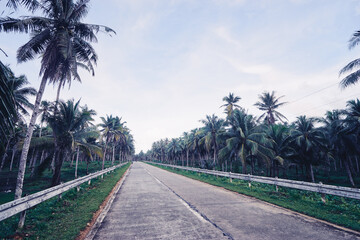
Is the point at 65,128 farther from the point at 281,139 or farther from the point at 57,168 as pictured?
the point at 281,139

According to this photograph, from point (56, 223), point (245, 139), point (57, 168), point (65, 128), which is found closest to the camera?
point (56, 223)

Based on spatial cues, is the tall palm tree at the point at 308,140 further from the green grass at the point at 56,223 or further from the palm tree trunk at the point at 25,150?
the palm tree trunk at the point at 25,150

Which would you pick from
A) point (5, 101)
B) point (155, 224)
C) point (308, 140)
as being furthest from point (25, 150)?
point (308, 140)

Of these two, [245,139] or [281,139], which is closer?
[245,139]

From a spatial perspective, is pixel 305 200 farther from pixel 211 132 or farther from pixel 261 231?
pixel 211 132

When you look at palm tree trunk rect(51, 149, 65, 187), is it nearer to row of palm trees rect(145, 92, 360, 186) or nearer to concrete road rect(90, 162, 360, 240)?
concrete road rect(90, 162, 360, 240)

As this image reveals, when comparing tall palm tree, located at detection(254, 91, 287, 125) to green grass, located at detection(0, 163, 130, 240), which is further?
tall palm tree, located at detection(254, 91, 287, 125)

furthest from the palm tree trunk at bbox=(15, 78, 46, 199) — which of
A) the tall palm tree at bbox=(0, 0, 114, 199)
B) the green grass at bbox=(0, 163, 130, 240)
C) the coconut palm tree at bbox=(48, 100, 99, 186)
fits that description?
the coconut palm tree at bbox=(48, 100, 99, 186)

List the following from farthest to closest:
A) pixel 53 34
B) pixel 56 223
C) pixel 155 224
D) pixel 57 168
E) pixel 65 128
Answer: pixel 65 128, pixel 57 168, pixel 53 34, pixel 56 223, pixel 155 224

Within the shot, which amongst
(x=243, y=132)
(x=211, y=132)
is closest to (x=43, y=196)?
(x=243, y=132)

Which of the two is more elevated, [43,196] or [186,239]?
[43,196]

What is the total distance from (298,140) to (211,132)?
11.7 m

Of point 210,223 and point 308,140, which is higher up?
point 308,140

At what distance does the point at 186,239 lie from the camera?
14.2 ft
